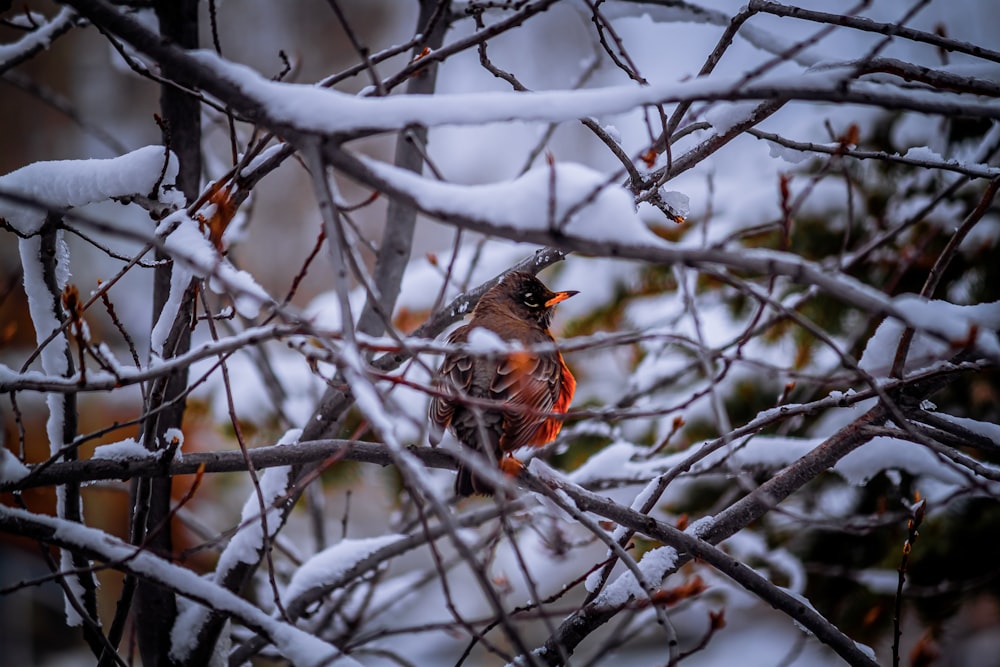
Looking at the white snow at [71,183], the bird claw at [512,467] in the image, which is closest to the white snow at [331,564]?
the bird claw at [512,467]

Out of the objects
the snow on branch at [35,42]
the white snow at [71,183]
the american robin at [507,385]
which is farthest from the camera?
the american robin at [507,385]

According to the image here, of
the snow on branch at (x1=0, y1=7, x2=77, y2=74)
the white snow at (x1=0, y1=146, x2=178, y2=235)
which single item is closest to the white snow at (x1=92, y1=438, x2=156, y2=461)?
the white snow at (x1=0, y1=146, x2=178, y2=235)

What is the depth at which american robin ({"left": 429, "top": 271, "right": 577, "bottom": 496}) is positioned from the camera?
2.69 meters

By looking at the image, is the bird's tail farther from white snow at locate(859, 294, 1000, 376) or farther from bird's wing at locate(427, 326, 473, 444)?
white snow at locate(859, 294, 1000, 376)

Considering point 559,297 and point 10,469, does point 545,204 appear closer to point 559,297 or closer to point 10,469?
point 10,469

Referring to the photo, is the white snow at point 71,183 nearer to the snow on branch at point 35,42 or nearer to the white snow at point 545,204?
the snow on branch at point 35,42

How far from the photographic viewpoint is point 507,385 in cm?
296

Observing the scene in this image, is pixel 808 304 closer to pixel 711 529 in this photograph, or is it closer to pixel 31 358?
pixel 711 529

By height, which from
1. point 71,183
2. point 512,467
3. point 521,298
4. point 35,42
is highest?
point 521,298

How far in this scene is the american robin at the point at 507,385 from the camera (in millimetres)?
2686

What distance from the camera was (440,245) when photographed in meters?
11.3

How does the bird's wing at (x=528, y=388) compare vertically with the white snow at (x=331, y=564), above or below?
above

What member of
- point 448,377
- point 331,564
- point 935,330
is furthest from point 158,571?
point 935,330

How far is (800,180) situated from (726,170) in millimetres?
1424
